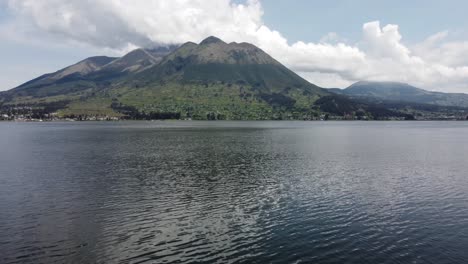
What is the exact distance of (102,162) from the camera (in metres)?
89.2

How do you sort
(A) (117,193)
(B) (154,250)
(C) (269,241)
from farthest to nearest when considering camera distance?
(A) (117,193) → (C) (269,241) → (B) (154,250)

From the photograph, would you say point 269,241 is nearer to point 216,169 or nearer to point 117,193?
point 117,193

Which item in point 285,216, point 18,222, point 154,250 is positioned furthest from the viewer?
point 285,216

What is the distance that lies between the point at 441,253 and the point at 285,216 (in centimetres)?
1717

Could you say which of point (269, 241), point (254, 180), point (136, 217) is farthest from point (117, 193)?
point (269, 241)

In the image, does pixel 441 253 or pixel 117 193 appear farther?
pixel 117 193

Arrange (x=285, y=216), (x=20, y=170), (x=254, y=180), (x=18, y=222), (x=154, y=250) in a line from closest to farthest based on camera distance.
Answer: (x=154, y=250)
(x=18, y=222)
(x=285, y=216)
(x=254, y=180)
(x=20, y=170)

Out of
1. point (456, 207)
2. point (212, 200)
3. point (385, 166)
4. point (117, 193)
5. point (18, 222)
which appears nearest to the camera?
point (18, 222)

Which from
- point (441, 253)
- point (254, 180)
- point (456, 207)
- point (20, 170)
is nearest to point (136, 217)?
point (254, 180)

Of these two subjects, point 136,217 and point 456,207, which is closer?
point 136,217

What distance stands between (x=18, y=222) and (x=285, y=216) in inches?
1270

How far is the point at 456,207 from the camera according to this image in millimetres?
47562

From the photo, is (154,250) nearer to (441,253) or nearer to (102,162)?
(441,253)

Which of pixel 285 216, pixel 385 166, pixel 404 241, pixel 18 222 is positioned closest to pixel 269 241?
pixel 285 216
